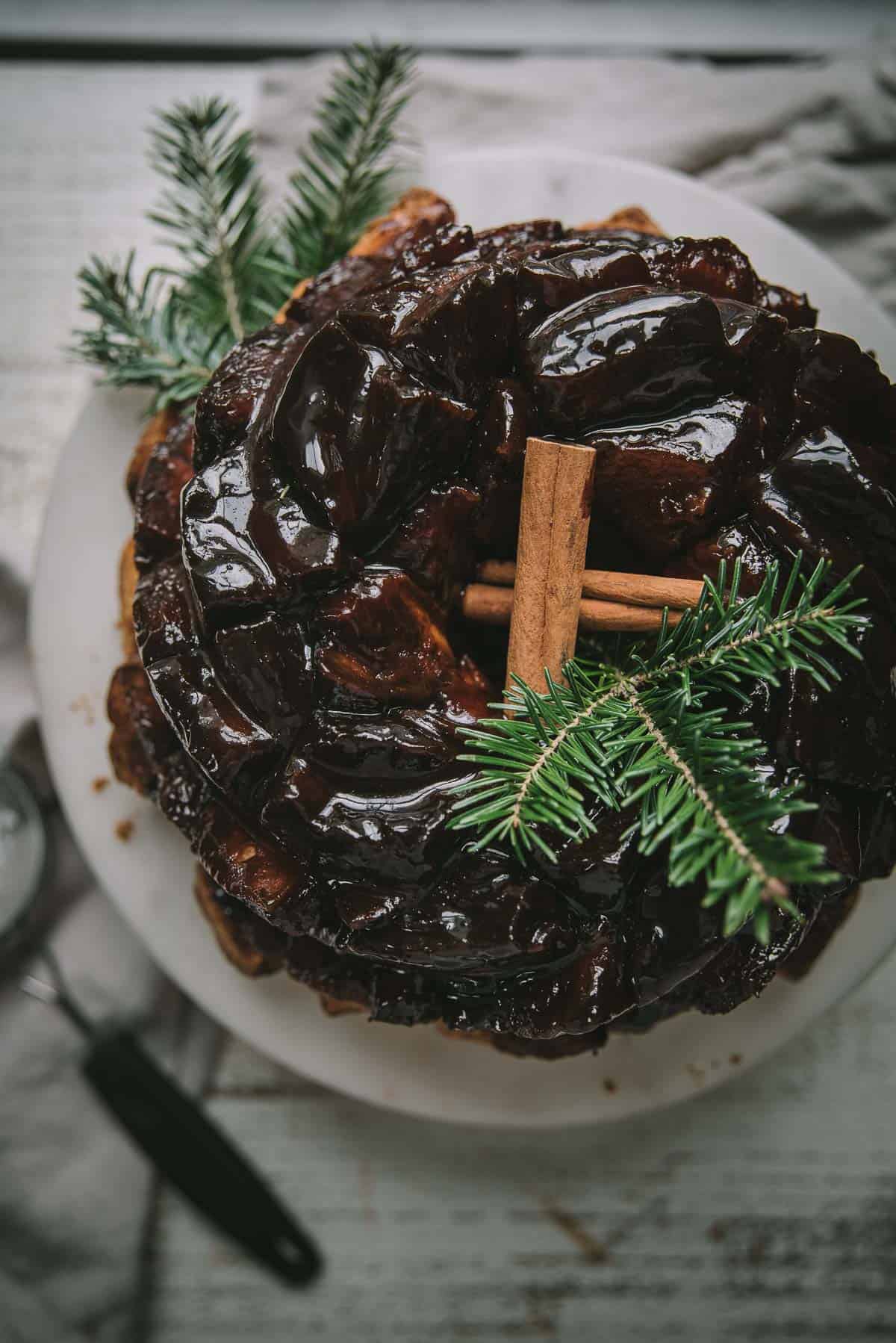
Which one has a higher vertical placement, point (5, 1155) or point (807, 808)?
point (807, 808)

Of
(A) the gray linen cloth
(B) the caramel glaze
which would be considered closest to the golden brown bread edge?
(B) the caramel glaze

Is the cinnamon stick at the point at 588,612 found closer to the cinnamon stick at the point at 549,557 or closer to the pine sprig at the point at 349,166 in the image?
the cinnamon stick at the point at 549,557

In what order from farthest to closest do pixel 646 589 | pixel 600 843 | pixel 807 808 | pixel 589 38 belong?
1. pixel 589 38
2. pixel 646 589
3. pixel 600 843
4. pixel 807 808

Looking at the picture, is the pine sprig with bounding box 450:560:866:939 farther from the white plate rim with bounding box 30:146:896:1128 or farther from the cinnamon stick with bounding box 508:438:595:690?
the white plate rim with bounding box 30:146:896:1128

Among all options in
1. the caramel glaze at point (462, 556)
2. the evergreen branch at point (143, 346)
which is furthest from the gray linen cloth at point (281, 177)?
the caramel glaze at point (462, 556)

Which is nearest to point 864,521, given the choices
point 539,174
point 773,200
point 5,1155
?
point 539,174

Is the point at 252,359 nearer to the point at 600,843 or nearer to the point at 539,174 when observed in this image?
the point at 600,843

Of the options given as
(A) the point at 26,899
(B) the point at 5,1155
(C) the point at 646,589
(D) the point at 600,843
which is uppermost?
(C) the point at 646,589
